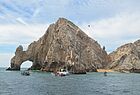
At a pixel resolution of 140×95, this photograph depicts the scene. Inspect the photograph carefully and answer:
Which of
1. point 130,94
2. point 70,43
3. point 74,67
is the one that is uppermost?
point 70,43

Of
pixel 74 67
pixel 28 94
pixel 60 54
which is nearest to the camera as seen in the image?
pixel 28 94

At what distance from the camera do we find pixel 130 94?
67.1 meters

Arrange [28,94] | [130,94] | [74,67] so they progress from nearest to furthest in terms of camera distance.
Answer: [28,94] → [130,94] → [74,67]

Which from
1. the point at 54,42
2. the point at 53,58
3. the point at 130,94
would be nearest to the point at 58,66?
the point at 53,58

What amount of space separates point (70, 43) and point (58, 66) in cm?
1627

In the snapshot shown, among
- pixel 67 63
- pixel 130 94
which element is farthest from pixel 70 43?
pixel 130 94

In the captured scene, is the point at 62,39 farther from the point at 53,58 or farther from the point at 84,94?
the point at 84,94

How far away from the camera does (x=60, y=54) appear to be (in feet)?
619

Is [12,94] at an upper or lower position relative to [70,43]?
lower

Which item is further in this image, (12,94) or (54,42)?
(54,42)

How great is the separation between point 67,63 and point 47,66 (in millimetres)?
15755

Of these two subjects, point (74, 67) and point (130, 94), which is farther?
point (74, 67)

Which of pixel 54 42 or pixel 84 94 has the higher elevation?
pixel 54 42

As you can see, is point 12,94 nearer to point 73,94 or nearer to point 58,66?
point 73,94
